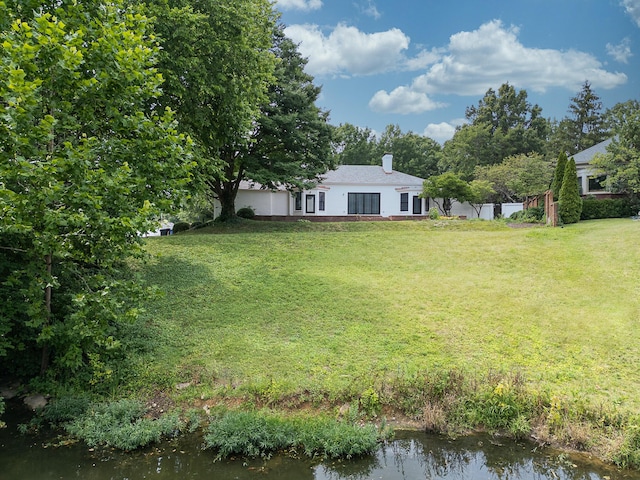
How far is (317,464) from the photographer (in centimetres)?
412

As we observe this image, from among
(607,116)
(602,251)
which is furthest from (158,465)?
(607,116)

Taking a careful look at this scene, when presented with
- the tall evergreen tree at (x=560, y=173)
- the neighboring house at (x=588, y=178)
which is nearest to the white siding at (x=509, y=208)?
the tall evergreen tree at (x=560, y=173)

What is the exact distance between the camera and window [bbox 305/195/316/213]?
2650 centimetres

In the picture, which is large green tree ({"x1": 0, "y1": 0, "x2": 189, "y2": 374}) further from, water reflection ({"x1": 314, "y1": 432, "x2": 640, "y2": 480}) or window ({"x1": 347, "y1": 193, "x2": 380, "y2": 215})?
window ({"x1": 347, "y1": 193, "x2": 380, "y2": 215})

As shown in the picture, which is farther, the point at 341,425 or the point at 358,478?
the point at 341,425

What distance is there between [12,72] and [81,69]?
1270 millimetres

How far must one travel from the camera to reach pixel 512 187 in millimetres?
25625

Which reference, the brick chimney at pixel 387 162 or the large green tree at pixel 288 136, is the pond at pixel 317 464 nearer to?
the large green tree at pixel 288 136

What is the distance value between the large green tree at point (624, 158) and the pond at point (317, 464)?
1749cm

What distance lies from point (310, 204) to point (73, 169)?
2233cm

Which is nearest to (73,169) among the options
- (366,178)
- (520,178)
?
(366,178)

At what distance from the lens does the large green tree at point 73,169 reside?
4.12 meters

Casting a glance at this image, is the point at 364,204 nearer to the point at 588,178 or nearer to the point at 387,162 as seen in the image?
the point at 387,162

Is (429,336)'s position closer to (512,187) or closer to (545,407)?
(545,407)
